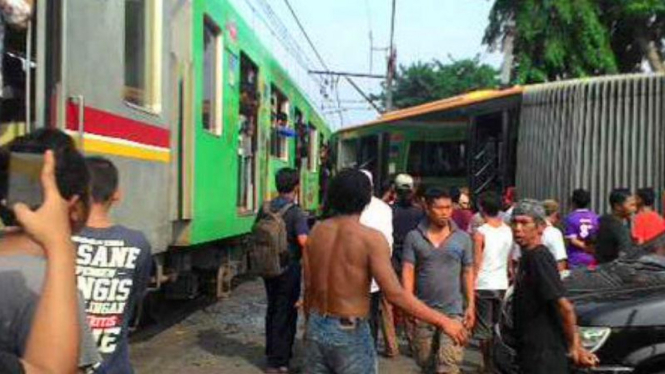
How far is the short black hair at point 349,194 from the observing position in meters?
4.84

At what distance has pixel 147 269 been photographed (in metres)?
3.88

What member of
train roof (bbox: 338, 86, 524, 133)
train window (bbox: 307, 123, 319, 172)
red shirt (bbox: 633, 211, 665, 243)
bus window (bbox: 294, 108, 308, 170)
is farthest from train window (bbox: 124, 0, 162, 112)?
train window (bbox: 307, 123, 319, 172)

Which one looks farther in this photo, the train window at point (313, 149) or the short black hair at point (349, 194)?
the train window at point (313, 149)

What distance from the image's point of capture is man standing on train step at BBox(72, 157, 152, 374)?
368 cm

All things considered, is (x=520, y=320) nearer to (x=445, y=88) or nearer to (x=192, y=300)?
(x=192, y=300)

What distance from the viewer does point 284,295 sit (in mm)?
8320

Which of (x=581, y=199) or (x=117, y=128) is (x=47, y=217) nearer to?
(x=117, y=128)

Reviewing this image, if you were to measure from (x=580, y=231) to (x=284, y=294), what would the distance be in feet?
8.99

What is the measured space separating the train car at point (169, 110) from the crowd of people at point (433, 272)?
963 mm

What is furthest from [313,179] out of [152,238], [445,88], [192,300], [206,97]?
[445,88]

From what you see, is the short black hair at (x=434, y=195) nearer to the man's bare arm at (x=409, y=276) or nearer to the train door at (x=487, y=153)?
the man's bare arm at (x=409, y=276)

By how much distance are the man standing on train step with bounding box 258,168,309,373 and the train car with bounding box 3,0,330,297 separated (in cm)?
78

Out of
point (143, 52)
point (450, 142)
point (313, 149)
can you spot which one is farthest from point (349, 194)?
point (313, 149)

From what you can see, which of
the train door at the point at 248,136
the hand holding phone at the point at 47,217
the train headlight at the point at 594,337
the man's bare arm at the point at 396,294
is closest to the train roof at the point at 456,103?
the train door at the point at 248,136
